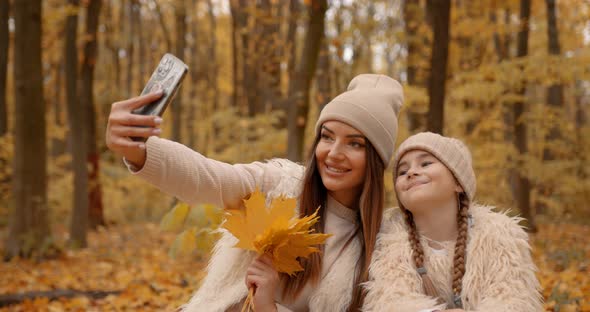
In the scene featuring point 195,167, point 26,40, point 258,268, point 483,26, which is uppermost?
point 483,26

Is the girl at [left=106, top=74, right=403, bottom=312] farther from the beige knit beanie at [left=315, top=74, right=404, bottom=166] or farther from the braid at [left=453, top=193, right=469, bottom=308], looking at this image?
the braid at [left=453, top=193, right=469, bottom=308]

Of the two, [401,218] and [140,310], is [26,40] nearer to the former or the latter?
[140,310]

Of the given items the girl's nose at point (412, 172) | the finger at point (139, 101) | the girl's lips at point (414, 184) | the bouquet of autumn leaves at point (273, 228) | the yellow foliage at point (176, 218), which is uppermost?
the finger at point (139, 101)

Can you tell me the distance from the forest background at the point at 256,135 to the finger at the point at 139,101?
78.8 inches

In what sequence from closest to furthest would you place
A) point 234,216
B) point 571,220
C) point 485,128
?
point 234,216
point 485,128
point 571,220

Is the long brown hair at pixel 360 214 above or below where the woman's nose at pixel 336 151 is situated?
below

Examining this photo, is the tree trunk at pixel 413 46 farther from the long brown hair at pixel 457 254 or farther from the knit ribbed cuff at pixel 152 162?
the knit ribbed cuff at pixel 152 162

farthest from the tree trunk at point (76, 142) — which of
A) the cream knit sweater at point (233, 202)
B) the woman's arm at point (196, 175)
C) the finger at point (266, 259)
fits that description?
the finger at point (266, 259)

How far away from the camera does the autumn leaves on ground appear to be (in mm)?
4523

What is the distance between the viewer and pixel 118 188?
15156mm

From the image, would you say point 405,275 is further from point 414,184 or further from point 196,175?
point 196,175

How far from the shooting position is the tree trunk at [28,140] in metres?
6.83

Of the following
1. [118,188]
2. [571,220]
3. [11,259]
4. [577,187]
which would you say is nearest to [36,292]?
[11,259]

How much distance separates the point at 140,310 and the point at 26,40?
424 centimetres
